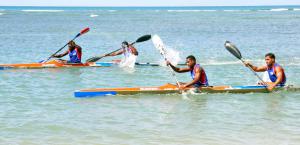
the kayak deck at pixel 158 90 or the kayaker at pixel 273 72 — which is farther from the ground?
the kayaker at pixel 273 72

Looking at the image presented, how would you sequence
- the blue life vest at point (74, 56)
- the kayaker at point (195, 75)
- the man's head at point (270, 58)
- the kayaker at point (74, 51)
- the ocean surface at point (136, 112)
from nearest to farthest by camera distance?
the ocean surface at point (136, 112), the kayaker at point (195, 75), the man's head at point (270, 58), the kayaker at point (74, 51), the blue life vest at point (74, 56)

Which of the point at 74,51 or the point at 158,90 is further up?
the point at 74,51

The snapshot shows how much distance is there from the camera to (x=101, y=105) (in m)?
16.1

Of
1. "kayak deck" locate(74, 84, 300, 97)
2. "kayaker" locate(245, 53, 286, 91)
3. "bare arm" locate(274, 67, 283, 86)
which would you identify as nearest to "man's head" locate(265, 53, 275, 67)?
"kayaker" locate(245, 53, 286, 91)

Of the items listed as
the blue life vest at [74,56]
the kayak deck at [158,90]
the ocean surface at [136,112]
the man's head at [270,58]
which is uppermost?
the man's head at [270,58]

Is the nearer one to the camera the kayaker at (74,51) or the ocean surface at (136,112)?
the ocean surface at (136,112)

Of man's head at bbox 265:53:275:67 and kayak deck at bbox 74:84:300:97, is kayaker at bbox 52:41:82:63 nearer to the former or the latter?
kayak deck at bbox 74:84:300:97

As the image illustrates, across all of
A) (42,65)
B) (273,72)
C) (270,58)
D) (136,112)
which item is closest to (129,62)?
(42,65)

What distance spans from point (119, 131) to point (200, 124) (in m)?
2.06

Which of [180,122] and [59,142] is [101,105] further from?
[59,142]

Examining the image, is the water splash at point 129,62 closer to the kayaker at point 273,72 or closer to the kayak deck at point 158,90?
the kayak deck at point 158,90

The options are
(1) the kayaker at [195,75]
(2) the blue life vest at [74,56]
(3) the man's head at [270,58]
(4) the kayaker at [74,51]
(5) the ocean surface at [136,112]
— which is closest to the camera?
(5) the ocean surface at [136,112]

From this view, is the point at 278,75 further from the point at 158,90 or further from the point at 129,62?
the point at 129,62

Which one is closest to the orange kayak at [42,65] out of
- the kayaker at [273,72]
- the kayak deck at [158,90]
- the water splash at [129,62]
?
the water splash at [129,62]
